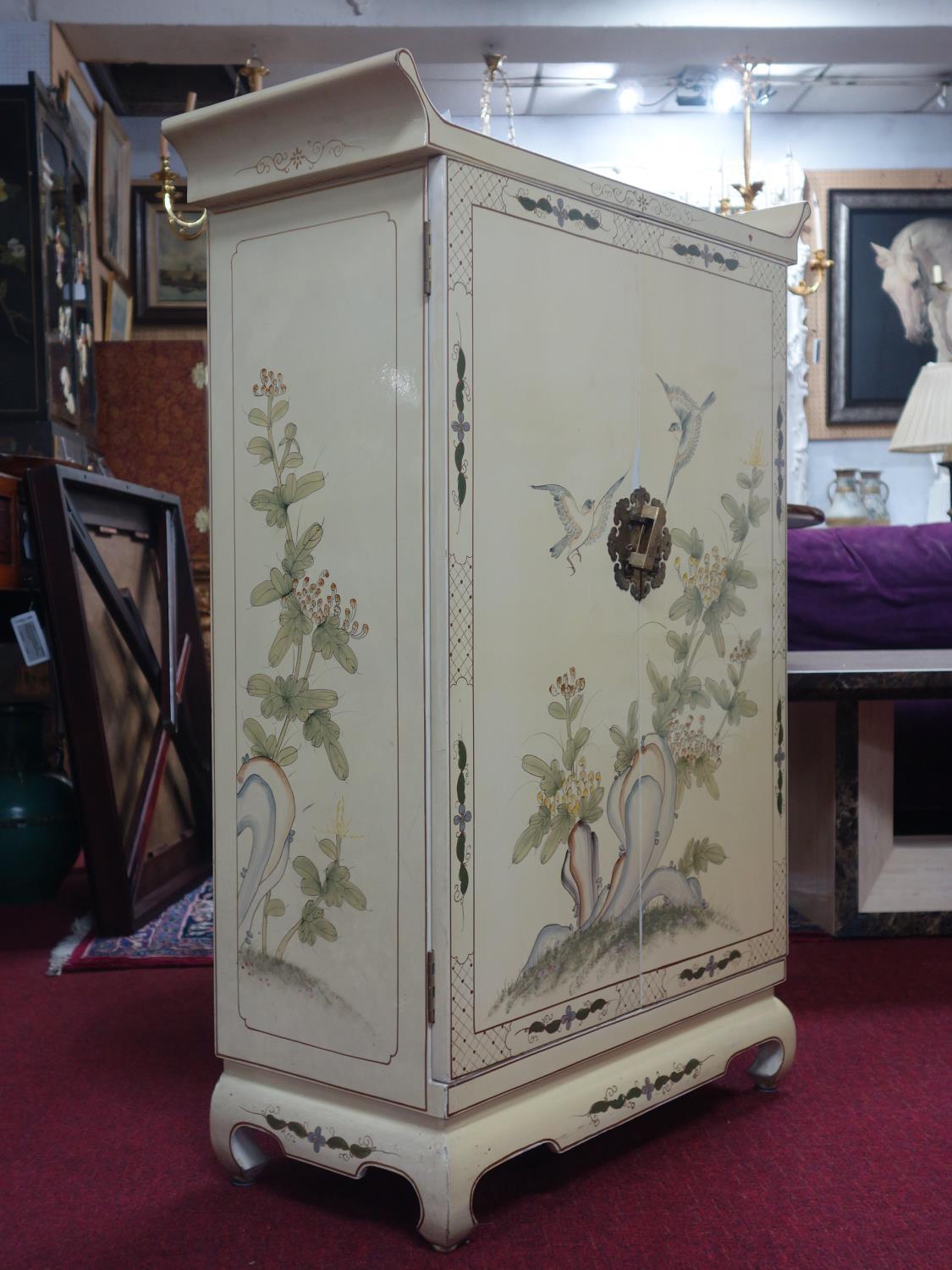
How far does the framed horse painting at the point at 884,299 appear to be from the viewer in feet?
23.4

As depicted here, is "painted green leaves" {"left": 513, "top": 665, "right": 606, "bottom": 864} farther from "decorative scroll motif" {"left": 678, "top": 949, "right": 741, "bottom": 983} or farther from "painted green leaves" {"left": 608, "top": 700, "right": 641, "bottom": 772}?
"decorative scroll motif" {"left": 678, "top": 949, "right": 741, "bottom": 983}

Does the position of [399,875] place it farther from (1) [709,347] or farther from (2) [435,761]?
(1) [709,347]

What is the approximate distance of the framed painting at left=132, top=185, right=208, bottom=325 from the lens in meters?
6.27

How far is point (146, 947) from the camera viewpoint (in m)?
2.58

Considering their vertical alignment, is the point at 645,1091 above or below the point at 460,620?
below

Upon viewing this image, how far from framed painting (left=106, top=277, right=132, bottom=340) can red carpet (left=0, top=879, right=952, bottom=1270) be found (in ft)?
14.3

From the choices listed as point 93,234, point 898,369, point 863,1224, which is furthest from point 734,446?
point 898,369

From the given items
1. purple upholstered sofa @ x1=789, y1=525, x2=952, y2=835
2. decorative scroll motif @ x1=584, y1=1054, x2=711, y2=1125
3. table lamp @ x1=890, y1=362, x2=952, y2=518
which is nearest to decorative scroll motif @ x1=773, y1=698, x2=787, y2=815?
decorative scroll motif @ x1=584, y1=1054, x2=711, y2=1125

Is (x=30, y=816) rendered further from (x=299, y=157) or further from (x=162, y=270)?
(x=162, y=270)

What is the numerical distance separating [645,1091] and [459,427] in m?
0.91

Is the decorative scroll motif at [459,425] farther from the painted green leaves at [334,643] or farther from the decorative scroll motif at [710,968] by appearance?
the decorative scroll motif at [710,968]

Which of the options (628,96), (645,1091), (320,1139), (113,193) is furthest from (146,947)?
(628,96)

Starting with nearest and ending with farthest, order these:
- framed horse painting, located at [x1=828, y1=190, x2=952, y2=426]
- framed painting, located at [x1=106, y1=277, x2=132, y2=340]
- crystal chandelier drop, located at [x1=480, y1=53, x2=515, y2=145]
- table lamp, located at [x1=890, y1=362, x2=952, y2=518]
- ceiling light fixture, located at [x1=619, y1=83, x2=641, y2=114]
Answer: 1. table lamp, located at [x1=890, y1=362, x2=952, y2=518]
2. crystal chandelier drop, located at [x1=480, y1=53, x2=515, y2=145]
3. framed painting, located at [x1=106, y1=277, x2=132, y2=340]
4. ceiling light fixture, located at [x1=619, y1=83, x2=641, y2=114]
5. framed horse painting, located at [x1=828, y1=190, x2=952, y2=426]

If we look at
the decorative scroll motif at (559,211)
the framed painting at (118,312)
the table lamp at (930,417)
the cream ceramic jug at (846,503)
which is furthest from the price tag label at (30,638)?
the cream ceramic jug at (846,503)
